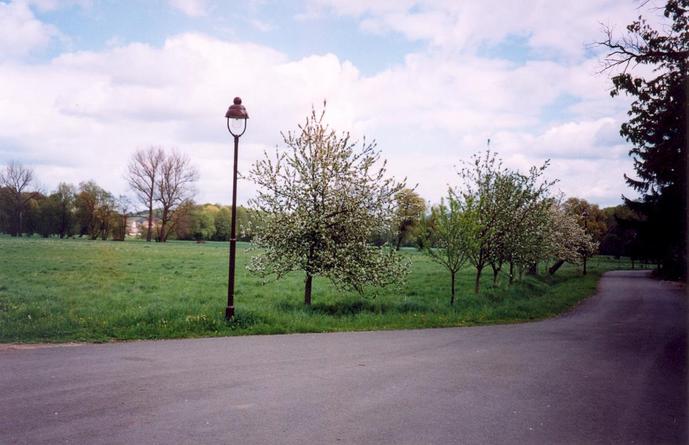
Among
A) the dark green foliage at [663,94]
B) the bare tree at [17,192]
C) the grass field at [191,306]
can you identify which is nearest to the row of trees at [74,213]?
the bare tree at [17,192]

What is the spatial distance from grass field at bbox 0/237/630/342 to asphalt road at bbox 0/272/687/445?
49.3 inches

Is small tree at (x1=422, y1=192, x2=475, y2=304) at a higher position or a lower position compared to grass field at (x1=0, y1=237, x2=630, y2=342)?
higher

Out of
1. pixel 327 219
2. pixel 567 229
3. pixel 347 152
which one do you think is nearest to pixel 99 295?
pixel 327 219

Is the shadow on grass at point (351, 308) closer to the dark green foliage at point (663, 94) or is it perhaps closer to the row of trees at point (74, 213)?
the dark green foliage at point (663, 94)

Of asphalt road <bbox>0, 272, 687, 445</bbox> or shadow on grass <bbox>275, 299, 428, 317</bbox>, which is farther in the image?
shadow on grass <bbox>275, 299, 428, 317</bbox>

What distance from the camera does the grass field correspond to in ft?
36.6

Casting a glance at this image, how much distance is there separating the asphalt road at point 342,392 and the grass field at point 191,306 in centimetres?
125

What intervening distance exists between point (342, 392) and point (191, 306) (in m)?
7.81

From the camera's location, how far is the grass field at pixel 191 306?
11148 mm

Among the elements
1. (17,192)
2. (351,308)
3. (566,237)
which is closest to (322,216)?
(351,308)

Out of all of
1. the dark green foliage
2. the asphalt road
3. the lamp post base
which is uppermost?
the dark green foliage

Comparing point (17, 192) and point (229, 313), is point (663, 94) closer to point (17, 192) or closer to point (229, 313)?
point (229, 313)

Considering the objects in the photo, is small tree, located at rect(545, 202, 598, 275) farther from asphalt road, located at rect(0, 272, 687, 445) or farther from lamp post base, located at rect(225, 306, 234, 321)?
Answer: lamp post base, located at rect(225, 306, 234, 321)

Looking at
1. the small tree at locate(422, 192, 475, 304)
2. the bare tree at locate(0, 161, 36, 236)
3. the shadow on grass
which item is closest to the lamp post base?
the shadow on grass
